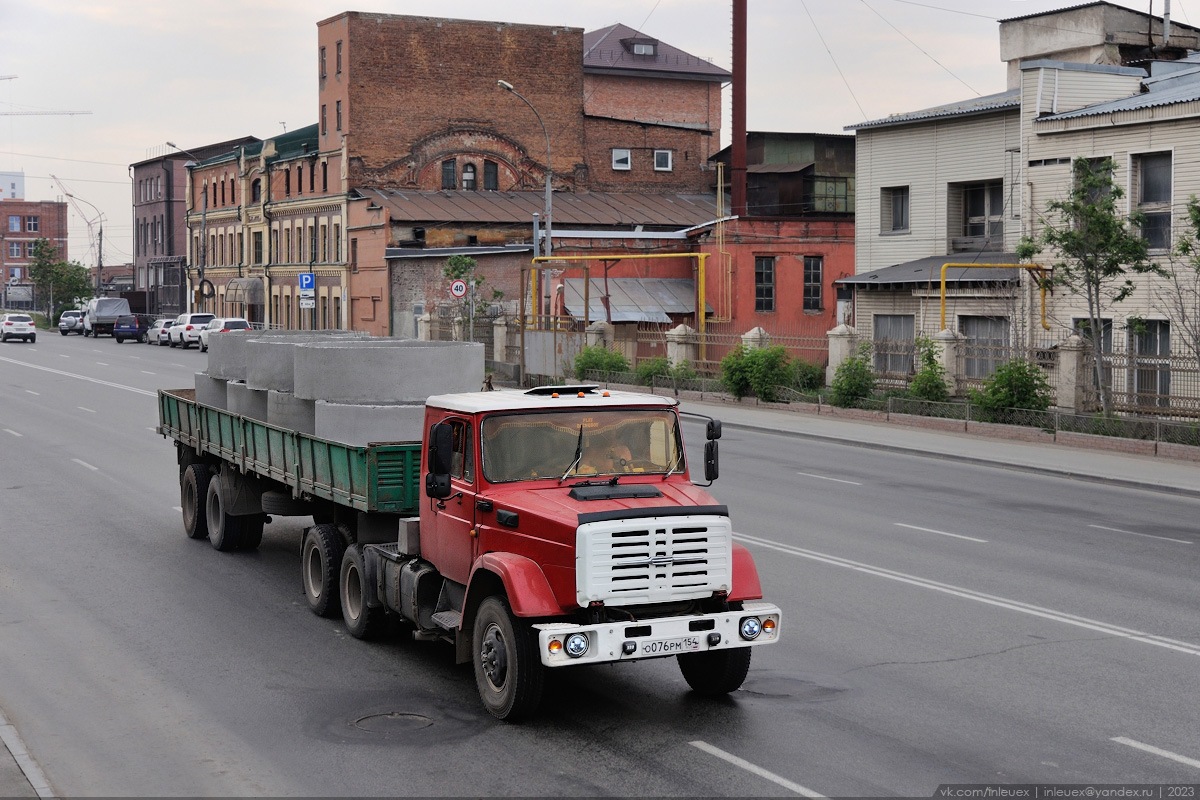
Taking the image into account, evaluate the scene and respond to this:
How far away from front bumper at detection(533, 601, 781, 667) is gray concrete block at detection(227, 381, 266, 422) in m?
6.64

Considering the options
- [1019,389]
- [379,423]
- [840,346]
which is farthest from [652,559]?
[840,346]

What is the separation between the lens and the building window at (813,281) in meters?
52.5

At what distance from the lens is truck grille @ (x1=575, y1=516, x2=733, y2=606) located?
8016 millimetres

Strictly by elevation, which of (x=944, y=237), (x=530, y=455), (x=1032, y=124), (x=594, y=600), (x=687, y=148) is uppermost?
(x=687, y=148)

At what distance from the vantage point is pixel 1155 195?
3006 cm

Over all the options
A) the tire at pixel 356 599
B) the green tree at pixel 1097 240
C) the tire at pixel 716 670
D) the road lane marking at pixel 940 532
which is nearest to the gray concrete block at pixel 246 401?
the tire at pixel 356 599

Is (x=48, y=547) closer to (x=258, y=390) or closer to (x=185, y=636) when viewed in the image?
(x=258, y=390)

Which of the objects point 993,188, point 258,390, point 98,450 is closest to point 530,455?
point 258,390

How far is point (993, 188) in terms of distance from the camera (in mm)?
37438

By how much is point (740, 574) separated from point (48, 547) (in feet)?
31.1

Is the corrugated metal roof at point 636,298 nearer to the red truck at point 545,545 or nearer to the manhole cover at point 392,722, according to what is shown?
the red truck at point 545,545

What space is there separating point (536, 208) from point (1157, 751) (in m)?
60.6

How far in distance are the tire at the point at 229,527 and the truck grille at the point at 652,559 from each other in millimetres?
7619

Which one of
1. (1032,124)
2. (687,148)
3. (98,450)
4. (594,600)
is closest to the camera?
(594,600)
